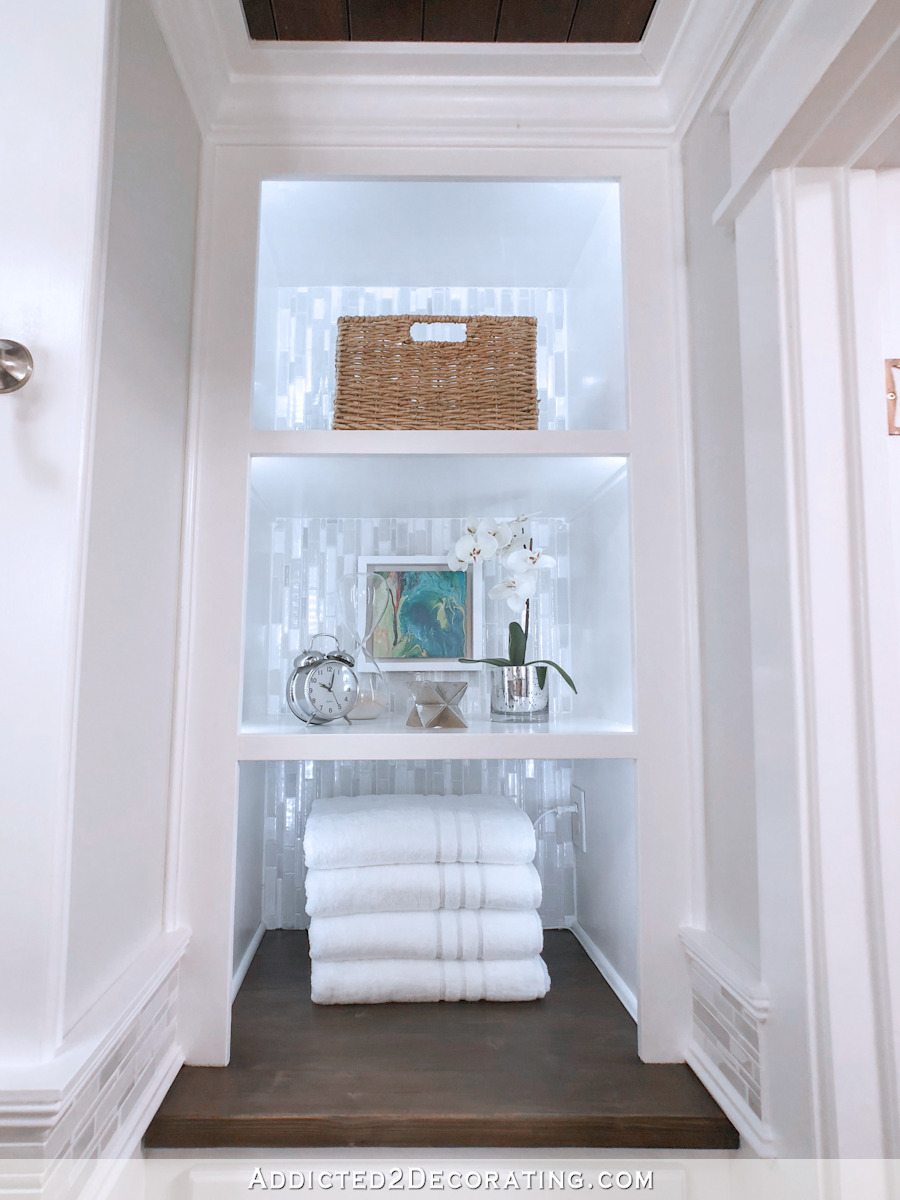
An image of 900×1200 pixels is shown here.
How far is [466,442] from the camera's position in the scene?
101 centimetres

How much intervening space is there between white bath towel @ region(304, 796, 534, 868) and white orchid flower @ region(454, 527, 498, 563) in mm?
415

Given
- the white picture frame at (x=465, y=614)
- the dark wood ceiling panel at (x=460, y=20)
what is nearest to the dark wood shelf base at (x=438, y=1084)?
the white picture frame at (x=465, y=614)

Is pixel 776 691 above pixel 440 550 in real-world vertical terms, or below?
below

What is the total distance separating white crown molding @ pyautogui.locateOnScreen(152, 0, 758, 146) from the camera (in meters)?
1.00

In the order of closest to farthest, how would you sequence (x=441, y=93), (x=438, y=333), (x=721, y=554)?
(x=721, y=554)
(x=441, y=93)
(x=438, y=333)

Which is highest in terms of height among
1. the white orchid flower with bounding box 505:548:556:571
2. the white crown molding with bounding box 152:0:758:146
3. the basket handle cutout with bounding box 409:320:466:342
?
the white crown molding with bounding box 152:0:758:146

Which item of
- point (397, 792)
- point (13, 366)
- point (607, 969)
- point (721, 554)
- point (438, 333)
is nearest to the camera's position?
point (13, 366)

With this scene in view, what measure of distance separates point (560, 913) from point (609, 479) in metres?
0.82

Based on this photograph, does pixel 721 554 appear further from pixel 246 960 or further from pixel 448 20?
pixel 246 960

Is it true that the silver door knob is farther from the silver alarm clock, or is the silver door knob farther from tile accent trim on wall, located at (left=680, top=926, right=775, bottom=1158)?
tile accent trim on wall, located at (left=680, top=926, right=775, bottom=1158)

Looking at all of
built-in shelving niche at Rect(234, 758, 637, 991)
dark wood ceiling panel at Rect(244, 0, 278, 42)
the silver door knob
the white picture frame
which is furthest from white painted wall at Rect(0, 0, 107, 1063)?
the white picture frame

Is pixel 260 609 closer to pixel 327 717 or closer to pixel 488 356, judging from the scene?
pixel 327 717

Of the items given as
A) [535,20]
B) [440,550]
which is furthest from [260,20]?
[440,550]

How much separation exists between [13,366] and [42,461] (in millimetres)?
87
